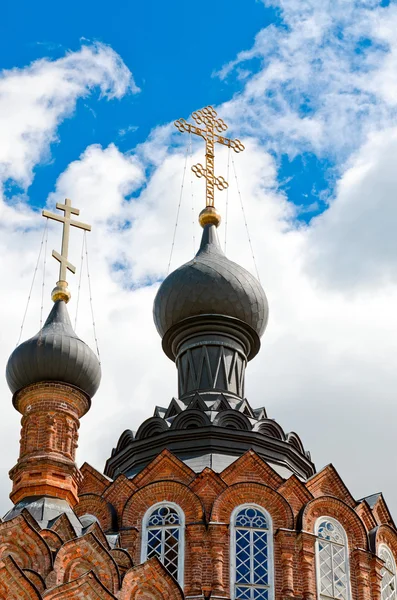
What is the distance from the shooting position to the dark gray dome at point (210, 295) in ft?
78.7

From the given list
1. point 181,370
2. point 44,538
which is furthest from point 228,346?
point 44,538

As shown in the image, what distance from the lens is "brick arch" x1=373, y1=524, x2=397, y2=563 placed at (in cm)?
2092

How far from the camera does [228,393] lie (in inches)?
914

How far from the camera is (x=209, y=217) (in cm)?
2575

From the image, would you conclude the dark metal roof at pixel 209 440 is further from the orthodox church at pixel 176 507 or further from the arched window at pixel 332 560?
the arched window at pixel 332 560

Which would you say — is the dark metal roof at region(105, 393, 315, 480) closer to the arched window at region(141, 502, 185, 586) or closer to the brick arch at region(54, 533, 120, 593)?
the arched window at region(141, 502, 185, 586)

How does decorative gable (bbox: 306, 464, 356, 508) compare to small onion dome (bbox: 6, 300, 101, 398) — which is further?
small onion dome (bbox: 6, 300, 101, 398)

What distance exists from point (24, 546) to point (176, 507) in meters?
2.78

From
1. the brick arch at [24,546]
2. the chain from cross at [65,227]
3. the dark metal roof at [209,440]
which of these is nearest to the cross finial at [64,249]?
the chain from cross at [65,227]

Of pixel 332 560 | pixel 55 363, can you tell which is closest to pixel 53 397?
pixel 55 363

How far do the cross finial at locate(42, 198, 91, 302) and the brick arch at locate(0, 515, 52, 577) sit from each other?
16.2 ft

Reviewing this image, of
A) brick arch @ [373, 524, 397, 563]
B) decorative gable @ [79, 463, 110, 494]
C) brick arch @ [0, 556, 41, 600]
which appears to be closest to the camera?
brick arch @ [0, 556, 41, 600]

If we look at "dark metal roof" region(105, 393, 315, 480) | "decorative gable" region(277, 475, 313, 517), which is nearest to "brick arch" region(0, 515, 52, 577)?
"dark metal roof" region(105, 393, 315, 480)

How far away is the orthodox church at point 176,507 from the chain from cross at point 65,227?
40 millimetres
